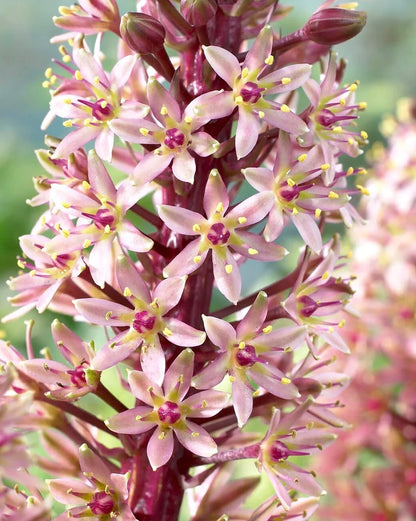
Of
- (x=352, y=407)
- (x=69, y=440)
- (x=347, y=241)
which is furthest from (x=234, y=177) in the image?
(x=347, y=241)

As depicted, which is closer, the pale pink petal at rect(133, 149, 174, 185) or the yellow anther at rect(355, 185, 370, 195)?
the pale pink petal at rect(133, 149, 174, 185)

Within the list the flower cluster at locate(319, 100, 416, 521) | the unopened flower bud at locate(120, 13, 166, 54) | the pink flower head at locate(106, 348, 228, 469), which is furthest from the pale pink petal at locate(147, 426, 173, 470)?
the flower cluster at locate(319, 100, 416, 521)

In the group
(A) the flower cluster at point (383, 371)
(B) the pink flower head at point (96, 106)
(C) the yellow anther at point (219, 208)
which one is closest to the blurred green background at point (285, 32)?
(A) the flower cluster at point (383, 371)

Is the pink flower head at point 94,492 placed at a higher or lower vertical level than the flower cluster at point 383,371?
higher

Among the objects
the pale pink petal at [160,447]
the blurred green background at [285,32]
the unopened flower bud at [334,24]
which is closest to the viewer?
the pale pink petal at [160,447]

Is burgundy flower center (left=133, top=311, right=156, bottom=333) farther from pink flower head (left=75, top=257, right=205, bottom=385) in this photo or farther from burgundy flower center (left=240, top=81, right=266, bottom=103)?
burgundy flower center (left=240, top=81, right=266, bottom=103)

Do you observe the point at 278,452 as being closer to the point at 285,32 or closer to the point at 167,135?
the point at 167,135

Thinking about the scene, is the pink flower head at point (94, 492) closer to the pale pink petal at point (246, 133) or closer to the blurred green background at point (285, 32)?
the pale pink petal at point (246, 133)

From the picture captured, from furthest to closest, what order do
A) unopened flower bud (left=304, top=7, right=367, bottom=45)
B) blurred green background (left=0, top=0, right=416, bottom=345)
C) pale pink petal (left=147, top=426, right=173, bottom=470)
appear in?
blurred green background (left=0, top=0, right=416, bottom=345) < unopened flower bud (left=304, top=7, right=367, bottom=45) < pale pink petal (left=147, top=426, right=173, bottom=470)
